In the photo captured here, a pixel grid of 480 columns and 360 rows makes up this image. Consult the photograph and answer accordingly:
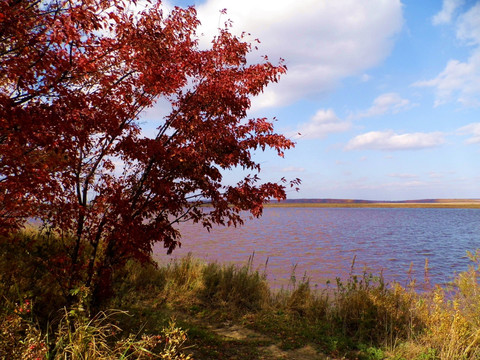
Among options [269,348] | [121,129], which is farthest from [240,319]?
[121,129]

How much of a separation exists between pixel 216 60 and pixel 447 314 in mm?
6934

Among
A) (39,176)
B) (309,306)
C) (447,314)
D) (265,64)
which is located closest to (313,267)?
(309,306)

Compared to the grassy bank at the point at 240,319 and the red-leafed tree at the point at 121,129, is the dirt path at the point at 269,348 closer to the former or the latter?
the grassy bank at the point at 240,319

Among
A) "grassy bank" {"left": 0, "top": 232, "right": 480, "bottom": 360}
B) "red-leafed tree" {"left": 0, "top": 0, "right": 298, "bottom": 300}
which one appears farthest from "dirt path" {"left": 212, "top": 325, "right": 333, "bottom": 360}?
"red-leafed tree" {"left": 0, "top": 0, "right": 298, "bottom": 300}

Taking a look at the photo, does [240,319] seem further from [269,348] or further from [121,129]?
[121,129]

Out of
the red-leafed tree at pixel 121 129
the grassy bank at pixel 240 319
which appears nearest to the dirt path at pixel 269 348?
the grassy bank at pixel 240 319

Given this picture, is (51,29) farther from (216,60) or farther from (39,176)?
(216,60)

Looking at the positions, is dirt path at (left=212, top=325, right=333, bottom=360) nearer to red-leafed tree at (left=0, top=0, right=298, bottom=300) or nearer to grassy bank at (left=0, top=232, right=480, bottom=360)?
grassy bank at (left=0, top=232, right=480, bottom=360)

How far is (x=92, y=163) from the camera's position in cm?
583

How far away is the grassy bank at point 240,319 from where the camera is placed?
5221mm

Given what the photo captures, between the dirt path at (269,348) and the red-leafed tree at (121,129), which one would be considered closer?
the red-leafed tree at (121,129)

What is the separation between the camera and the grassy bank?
17.1ft

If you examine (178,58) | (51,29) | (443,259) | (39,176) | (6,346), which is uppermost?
(178,58)

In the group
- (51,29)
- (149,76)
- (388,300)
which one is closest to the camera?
(51,29)
